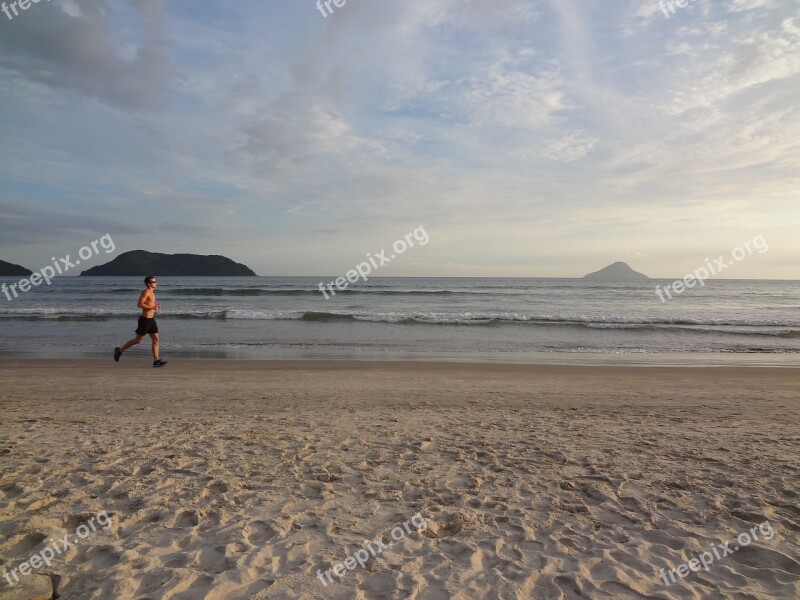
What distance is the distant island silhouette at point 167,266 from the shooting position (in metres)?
110

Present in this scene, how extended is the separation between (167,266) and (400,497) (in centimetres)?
12326

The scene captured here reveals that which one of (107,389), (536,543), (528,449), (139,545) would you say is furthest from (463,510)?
(107,389)

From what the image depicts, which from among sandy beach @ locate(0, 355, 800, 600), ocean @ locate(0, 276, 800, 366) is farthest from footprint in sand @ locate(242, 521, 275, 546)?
ocean @ locate(0, 276, 800, 366)

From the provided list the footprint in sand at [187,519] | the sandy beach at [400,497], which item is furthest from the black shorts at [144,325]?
the footprint in sand at [187,519]

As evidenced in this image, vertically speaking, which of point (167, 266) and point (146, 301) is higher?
point (167, 266)

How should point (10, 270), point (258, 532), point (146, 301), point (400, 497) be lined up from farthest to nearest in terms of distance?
point (10, 270) → point (146, 301) → point (400, 497) → point (258, 532)

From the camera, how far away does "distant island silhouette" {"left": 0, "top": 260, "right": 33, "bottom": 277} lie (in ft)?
367

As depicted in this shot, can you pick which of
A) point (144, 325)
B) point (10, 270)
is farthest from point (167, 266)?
point (144, 325)

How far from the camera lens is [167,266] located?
114 m

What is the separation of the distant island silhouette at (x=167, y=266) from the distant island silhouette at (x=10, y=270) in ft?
44.0

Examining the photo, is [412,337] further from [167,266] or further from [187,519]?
[167,266]

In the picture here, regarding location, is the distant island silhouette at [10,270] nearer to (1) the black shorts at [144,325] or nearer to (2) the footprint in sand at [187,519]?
(1) the black shorts at [144,325]

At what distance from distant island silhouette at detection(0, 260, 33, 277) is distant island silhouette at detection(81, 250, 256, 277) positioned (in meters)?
13.4

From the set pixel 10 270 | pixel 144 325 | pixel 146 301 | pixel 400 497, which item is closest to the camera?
pixel 400 497
